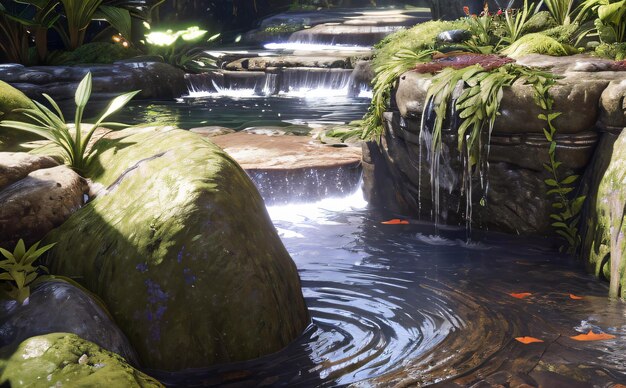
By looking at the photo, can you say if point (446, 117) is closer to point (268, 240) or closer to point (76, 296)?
point (268, 240)

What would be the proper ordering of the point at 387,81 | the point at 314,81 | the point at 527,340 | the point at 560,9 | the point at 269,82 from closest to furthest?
the point at 527,340, the point at 387,81, the point at 560,9, the point at 314,81, the point at 269,82

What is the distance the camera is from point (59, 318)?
11.6 feet

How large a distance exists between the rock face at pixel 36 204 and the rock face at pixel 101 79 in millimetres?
12072

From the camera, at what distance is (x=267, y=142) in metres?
10.1

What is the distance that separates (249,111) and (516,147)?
30.8 feet

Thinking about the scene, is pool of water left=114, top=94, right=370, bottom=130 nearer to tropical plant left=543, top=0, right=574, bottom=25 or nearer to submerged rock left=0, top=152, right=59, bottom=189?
tropical plant left=543, top=0, right=574, bottom=25

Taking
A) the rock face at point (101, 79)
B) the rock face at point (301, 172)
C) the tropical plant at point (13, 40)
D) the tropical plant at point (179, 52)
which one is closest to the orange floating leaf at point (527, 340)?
the rock face at point (301, 172)

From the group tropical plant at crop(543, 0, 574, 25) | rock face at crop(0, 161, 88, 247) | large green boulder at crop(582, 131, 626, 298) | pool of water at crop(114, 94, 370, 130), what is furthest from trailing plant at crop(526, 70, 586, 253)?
pool of water at crop(114, 94, 370, 130)

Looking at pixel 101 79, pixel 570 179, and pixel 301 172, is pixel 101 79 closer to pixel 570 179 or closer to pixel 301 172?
pixel 301 172

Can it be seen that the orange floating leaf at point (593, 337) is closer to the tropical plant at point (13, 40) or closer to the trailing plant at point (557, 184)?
the trailing plant at point (557, 184)

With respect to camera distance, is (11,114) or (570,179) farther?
(570,179)

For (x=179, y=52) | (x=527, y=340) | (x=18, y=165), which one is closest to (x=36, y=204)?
(x=18, y=165)

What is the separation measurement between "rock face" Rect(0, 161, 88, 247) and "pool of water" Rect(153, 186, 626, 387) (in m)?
1.37

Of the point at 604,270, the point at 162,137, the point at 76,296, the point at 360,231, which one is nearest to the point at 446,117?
the point at 360,231
